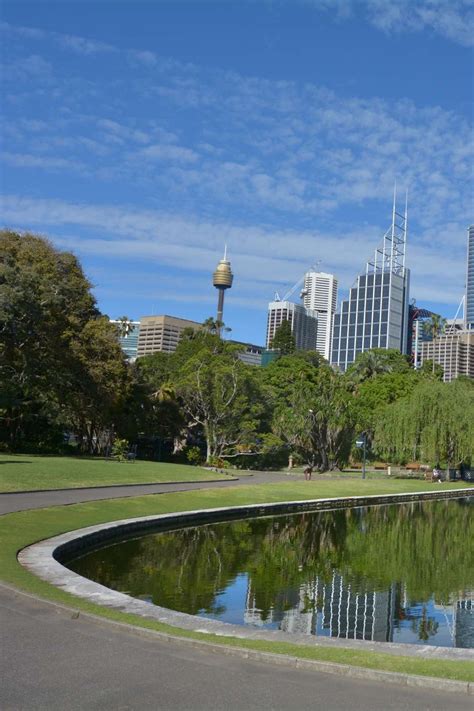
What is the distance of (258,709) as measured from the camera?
19.6 feet

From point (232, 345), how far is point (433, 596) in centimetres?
4549

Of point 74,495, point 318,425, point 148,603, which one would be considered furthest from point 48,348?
point 148,603

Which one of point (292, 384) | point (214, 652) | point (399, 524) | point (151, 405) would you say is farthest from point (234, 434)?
point (214, 652)

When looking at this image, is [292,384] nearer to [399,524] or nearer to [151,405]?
[151,405]

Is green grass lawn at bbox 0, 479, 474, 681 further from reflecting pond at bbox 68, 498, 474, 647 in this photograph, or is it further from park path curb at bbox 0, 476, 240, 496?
park path curb at bbox 0, 476, 240, 496

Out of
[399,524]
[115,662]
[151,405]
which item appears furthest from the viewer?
[151,405]

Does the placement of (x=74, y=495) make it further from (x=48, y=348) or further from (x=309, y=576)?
(x=48, y=348)

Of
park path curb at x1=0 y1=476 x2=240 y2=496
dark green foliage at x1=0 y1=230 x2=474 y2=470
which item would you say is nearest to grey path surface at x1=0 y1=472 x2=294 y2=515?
park path curb at x1=0 y1=476 x2=240 y2=496

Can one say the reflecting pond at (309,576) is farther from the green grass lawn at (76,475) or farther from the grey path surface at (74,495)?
the green grass lawn at (76,475)

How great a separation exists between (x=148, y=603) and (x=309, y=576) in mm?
6638

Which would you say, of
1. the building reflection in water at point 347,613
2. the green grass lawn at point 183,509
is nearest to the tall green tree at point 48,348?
the green grass lawn at point 183,509

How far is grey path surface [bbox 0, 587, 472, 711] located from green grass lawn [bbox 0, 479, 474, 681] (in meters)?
0.45

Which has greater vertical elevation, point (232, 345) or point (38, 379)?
point (232, 345)

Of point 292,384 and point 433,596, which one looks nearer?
point 433,596
